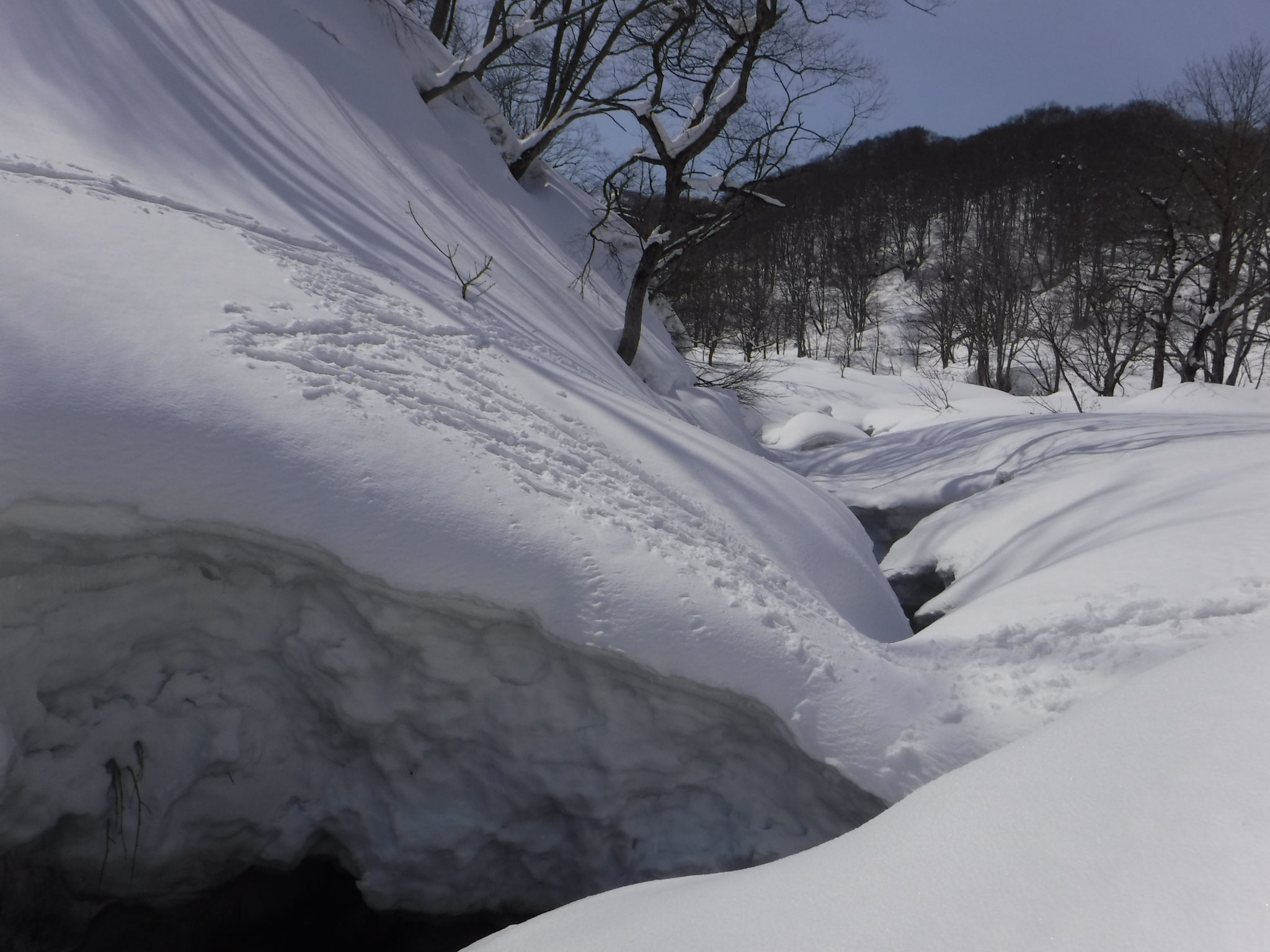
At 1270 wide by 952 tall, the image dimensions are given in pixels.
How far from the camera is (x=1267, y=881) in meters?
1.07

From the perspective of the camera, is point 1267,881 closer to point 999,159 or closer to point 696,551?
point 696,551

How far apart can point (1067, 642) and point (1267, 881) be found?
1.97 m

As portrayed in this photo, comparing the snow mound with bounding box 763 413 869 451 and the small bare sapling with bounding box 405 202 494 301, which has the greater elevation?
the snow mound with bounding box 763 413 869 451

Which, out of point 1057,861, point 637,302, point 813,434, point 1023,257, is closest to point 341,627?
point 1057,861

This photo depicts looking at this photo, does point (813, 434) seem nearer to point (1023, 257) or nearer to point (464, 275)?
point (464, 275)

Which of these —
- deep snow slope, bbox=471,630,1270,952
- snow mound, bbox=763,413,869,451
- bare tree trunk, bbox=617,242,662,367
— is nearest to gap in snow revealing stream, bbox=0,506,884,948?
deep snow slope, bbox=471,630,1270,952

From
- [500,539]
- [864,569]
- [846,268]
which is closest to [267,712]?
[500,539]

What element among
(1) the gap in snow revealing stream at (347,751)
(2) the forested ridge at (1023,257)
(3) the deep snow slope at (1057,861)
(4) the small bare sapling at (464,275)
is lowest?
(1) the gap in snow revealing stream at (347,751)

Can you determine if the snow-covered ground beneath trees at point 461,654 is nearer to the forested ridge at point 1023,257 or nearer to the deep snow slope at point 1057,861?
the deep snow slope at point 1057,861

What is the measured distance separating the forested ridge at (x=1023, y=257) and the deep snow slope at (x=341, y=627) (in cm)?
806

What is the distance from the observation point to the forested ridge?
14352mm

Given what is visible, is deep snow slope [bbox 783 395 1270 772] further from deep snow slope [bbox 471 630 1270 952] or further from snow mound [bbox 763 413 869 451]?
snow mound [bbox 763 413 869 451]

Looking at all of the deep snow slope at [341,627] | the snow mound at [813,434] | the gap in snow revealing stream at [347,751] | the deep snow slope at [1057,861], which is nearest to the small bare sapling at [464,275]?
the deep snow slope at [341,627]

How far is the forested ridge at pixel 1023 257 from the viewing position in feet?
47.1
